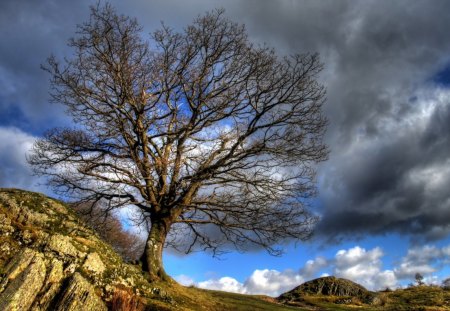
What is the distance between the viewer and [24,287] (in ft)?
29.9

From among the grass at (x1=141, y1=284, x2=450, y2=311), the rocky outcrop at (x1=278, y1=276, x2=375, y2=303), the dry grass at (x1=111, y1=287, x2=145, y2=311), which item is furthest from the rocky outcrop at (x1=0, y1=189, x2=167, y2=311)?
the rocky outcrop at (x1=278, y1=276, x2=375, y2=303)

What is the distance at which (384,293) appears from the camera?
34.5 metres

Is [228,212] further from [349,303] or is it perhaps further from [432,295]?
[432,295]

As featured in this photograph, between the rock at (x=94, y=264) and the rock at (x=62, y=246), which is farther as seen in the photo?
the rock at (x=94, y=264)

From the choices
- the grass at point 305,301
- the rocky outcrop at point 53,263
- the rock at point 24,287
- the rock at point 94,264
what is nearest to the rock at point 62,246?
the rocky outcrop at point 53,263

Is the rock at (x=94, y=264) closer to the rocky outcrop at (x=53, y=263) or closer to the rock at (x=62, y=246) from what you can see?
the rocky outcrop at (x=53, y=263)

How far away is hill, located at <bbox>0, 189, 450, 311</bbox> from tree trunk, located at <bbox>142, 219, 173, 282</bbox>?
1.75 ft

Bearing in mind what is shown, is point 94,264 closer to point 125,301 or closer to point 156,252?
point 125,301

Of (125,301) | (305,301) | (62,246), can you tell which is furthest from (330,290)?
(62,246)

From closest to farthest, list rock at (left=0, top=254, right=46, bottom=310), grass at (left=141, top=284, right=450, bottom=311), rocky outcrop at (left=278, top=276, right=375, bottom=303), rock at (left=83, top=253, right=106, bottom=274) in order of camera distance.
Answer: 1. rock at (left=0, top=254, right=46, bottom=310)
2. rock at (left=83, top=253, right=106, bottom=274)
3. grass at (left=141, top=284, right=450, bottom=311)
4. rocky outcrop at (left=278, top=276, right=375, bottom=303)

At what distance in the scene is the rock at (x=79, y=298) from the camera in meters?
9.31

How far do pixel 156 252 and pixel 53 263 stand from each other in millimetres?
5540

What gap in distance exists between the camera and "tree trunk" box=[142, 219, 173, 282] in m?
14.8

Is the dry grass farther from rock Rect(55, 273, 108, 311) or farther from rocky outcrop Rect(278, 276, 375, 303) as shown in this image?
rocky outcrop Rect(278, 276, 375, 303)
